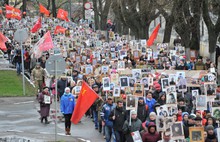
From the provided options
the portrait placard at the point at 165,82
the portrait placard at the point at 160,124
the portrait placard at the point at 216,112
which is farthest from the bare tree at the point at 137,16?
the portrait placard at the point at 160,124

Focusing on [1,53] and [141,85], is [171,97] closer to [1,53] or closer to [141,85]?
[141,85]

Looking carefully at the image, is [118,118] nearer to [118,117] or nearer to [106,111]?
[118,117]

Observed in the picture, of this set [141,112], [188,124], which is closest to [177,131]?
[188,124]

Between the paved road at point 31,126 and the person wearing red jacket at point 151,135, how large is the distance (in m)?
3.51

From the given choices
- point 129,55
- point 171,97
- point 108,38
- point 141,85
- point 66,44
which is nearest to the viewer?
point 171,97

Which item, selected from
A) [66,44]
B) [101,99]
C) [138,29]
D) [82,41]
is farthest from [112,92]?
[138,29]

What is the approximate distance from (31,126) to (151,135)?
777 centimetres

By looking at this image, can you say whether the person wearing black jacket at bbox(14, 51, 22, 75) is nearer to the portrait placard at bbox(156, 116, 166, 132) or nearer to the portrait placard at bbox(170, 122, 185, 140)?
the portrait placard at bbox(156, 116, 166, 132)

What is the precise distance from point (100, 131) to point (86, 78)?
531 cm

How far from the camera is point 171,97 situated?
59.2 feet

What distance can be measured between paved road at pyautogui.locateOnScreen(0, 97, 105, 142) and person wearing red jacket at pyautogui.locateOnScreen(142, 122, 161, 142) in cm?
351

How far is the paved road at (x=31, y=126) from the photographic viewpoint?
18.4m

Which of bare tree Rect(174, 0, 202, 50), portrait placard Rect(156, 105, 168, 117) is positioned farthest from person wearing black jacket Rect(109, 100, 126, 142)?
bare tree Rect(174, 0, 202, 50)

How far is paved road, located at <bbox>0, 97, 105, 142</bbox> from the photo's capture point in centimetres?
1842
